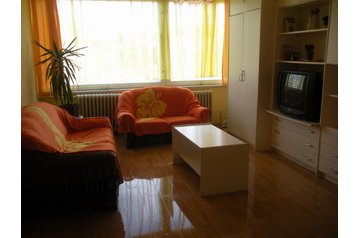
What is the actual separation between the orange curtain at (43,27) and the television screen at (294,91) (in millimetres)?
3584

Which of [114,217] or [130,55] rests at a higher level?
[130,55]

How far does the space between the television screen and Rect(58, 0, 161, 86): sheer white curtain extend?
253 cm

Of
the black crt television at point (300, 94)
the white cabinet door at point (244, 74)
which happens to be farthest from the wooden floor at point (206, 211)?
the white cabinet door at point (244, 74)

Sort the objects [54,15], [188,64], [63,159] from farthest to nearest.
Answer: [188,64], [54,15], [63,159]

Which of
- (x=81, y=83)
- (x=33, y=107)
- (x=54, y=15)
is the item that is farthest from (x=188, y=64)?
(x=33, y=107)

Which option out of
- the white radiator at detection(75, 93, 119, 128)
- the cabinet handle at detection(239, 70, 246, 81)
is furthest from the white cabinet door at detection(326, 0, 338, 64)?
the white radiator at detection(75, 93, 119, 128)

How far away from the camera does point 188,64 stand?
5781 mm

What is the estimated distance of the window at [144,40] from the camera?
5188 millimetres

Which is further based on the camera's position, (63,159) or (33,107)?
(33,107)

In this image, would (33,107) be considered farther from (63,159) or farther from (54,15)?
(54,15)

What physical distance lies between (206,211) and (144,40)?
3.57 m

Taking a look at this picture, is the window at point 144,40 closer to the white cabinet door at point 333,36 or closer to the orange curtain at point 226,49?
the orange curtain at point 226,49

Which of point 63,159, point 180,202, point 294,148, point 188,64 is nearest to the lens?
point 63,159

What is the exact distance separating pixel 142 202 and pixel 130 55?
3.17 metres
